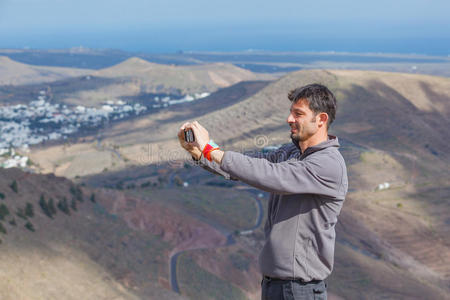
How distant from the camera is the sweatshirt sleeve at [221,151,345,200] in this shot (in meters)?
2.90

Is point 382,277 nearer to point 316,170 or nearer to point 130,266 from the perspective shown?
point 130,266

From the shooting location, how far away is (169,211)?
29.1 m

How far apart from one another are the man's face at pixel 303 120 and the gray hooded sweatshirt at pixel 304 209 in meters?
0.13

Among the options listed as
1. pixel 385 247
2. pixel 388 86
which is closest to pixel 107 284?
pixel 385 247

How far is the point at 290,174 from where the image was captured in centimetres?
296

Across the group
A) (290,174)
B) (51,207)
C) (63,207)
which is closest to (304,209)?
(290,174)

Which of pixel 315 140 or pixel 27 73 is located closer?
pixel 315 140

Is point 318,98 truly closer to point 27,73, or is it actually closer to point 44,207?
point 44,207

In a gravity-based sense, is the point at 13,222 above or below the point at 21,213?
above

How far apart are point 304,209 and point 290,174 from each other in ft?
1.28

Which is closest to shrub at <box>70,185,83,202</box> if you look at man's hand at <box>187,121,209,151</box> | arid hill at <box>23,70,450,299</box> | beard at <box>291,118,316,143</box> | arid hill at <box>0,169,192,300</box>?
arid hill at <box>0,169,192,300</box>

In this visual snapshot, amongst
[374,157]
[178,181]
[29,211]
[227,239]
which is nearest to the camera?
[29,211]

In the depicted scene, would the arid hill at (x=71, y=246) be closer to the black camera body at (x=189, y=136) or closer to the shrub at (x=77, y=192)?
the shrub at (x=77, y=192)

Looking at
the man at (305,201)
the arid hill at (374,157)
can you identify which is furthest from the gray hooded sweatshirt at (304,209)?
the arid hill at (374,157)
